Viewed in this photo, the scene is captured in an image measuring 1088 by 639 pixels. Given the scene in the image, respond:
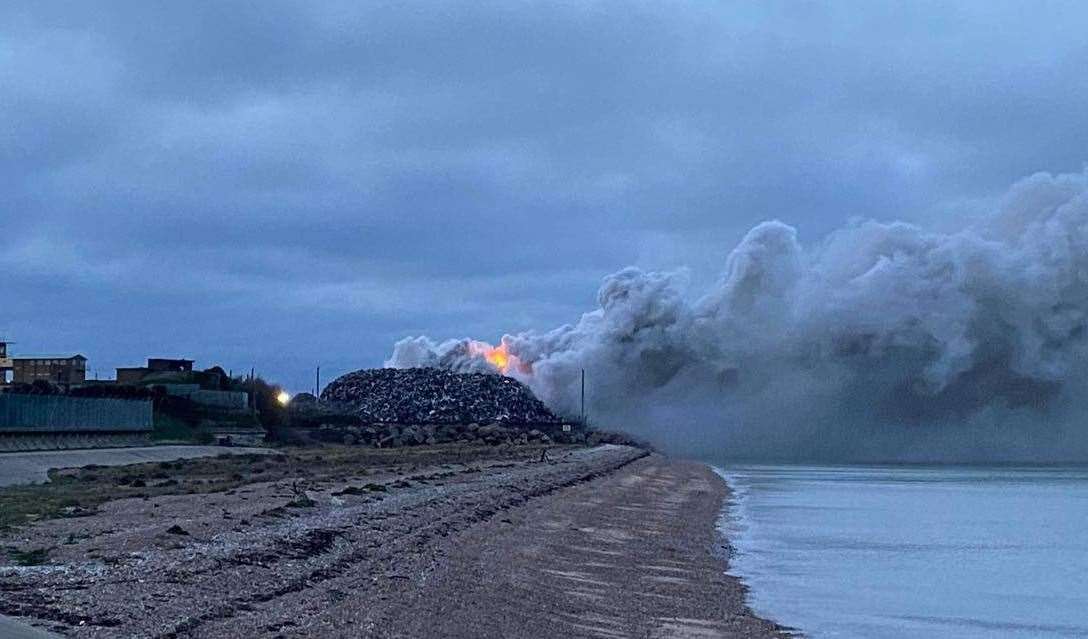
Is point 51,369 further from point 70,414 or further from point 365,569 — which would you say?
point 365,569

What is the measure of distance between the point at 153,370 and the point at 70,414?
160 ft

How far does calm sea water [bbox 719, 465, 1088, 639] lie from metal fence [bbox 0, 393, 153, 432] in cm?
3107

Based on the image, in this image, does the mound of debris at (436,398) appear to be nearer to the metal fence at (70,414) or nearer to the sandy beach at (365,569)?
the metal fence at (70,414)

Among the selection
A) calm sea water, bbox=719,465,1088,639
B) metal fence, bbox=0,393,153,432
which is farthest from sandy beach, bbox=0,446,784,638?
metal fence, bbox=0,393,153,432

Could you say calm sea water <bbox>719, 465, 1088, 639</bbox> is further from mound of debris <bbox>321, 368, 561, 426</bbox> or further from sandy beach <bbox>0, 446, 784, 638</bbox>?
mound of debris <bbox>321, 368, 561, 426</bbox>

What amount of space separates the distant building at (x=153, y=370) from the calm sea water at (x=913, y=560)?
56466 mm

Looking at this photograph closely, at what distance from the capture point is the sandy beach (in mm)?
15430

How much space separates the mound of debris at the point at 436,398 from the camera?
5044 inches

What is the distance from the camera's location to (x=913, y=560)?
3444 centimetres

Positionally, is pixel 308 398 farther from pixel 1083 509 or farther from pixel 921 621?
pixel 921 621

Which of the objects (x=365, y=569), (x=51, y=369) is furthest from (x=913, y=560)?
(x=51, y=369)

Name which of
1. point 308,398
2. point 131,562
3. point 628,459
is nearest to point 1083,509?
point 628,459

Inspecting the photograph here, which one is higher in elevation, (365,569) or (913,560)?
(365,569)

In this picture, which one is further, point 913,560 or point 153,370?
point 153,370
